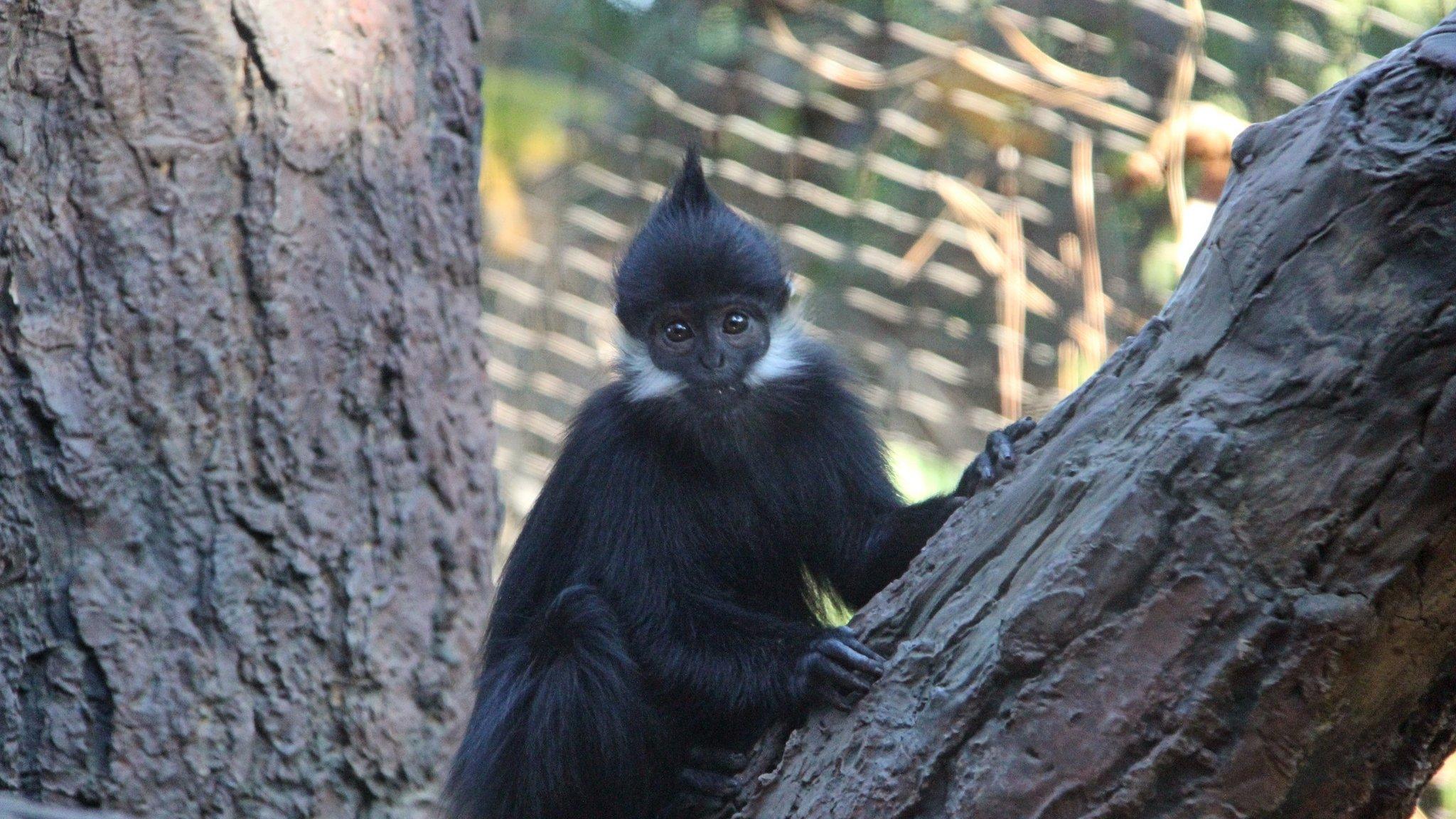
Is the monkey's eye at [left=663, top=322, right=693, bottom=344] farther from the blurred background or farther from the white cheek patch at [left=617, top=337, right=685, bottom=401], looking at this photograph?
the blurred background

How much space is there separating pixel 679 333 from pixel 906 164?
4247 millimetres

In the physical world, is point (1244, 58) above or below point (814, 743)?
above

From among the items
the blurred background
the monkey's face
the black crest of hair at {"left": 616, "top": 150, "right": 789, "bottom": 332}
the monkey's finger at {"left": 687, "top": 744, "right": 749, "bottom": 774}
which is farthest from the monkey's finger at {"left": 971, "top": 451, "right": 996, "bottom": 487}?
the blurred background

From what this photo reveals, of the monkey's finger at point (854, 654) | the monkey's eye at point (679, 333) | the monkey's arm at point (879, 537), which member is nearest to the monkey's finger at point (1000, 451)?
the monkey's arm at point (879, 537)

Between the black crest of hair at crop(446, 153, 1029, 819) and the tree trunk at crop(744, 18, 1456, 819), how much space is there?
54cm

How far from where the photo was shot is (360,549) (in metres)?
3.38

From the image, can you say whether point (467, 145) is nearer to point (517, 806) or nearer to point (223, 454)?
point (223, 454)

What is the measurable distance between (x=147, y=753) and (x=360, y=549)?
25.7 inches

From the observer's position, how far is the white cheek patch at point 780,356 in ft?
11.1

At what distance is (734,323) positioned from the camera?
3393mm

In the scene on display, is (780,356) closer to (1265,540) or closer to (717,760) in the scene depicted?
(717,760)

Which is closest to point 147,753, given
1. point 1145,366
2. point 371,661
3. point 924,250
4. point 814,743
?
point 371,661

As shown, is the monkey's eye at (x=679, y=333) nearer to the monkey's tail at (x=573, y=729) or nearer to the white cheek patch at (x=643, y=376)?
the white cheek patch at (x=643, y=376)

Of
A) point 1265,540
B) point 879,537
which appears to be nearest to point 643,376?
point 879,537
